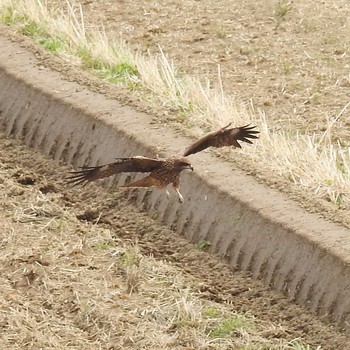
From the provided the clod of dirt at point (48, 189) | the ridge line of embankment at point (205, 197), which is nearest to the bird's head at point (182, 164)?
the ridge line of embankment at point (205, 197)

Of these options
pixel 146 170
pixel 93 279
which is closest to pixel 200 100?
pixel 93 279

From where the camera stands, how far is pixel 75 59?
10.4 m

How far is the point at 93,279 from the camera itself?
706 centimetres

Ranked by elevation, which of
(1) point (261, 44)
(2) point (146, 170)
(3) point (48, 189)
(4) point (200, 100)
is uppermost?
(1) point (261, 44)

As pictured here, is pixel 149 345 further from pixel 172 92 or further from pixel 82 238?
pixel 172 92

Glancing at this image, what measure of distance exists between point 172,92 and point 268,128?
0.94m

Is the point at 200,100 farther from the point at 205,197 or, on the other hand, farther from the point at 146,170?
the point at 146,170

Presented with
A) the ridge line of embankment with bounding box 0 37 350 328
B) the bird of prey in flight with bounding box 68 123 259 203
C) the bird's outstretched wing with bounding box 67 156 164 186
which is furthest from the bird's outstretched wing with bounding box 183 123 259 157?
the ridge line of embankment with bounding box 0 37 350 328

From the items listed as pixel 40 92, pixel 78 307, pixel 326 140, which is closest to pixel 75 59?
pixel 40 92

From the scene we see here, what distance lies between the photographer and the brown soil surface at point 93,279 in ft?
21.0

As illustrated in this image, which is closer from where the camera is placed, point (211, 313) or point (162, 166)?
point (162, 166)

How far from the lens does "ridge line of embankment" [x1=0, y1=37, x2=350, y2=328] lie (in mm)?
6785

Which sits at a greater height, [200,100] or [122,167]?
[122,167]

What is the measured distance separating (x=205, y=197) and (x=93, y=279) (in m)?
1.02
